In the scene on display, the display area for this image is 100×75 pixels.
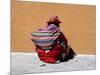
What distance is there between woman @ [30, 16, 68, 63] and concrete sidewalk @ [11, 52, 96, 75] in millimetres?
63

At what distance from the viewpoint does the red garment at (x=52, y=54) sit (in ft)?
8.45

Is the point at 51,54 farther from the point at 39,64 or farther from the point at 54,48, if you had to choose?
the point at 39,64

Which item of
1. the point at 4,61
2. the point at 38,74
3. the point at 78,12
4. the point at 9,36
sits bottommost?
the point at 38,74

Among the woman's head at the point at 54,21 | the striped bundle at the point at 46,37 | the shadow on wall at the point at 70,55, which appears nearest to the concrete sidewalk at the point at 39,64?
the shadow on wall at the point at 70,55

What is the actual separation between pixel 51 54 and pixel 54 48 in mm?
79

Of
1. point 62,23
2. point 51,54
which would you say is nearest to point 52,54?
point 51,54

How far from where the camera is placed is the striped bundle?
2.56 meters

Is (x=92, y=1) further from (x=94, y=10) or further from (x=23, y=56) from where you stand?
(x=23, y=56)

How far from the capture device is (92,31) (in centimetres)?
280

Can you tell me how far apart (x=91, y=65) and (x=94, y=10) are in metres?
0.69

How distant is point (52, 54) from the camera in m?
2.62

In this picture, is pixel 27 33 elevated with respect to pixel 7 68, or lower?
elevated

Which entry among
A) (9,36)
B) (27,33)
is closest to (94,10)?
(27,33)

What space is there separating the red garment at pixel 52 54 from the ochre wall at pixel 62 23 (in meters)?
0.09
